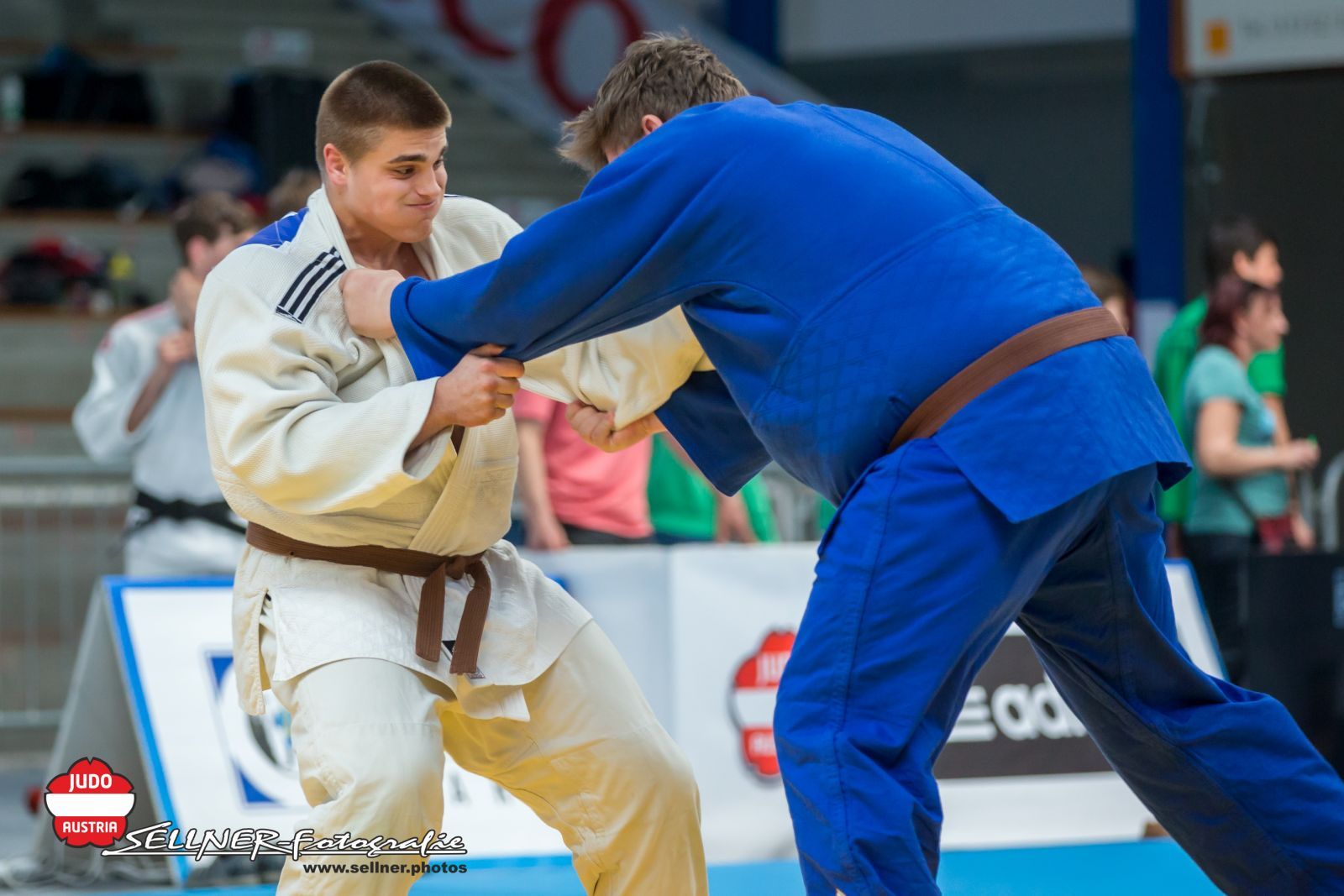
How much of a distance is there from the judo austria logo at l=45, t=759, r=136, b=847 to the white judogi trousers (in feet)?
5.42

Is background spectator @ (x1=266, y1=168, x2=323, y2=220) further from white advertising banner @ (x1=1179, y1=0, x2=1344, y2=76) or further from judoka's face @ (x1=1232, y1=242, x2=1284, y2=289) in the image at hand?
white advertising banner @ (x1=1179, y1=0, x2=1344, y2=76)

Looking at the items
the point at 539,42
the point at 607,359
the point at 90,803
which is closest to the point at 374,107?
the point at 607,359

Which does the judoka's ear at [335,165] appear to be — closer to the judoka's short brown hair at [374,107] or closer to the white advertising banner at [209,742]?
the judoka's short brown hair at [374,107]

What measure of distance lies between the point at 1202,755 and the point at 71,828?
2.85 m

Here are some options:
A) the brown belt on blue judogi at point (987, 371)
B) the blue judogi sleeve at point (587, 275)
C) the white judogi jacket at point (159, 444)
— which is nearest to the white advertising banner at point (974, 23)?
the white judogi jacket at point (159, 444)

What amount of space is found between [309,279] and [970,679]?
1.21 metres

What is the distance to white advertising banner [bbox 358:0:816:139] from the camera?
1086cm

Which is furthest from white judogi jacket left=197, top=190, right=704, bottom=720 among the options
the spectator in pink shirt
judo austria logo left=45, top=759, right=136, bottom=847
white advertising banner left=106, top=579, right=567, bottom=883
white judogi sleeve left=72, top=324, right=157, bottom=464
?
white judogi sleeve left=72, top=324, right=157, bottom=464

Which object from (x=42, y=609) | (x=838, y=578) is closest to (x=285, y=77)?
(x=42, y=609)

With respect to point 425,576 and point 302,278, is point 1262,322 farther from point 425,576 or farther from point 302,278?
point 302,278

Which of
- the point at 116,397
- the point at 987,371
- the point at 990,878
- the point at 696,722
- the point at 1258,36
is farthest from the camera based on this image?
the point at 1258,36

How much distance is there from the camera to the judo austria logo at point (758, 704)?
15.2ft

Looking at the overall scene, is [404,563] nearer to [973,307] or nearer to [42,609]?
[973,307]

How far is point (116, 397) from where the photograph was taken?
4.97 meters
